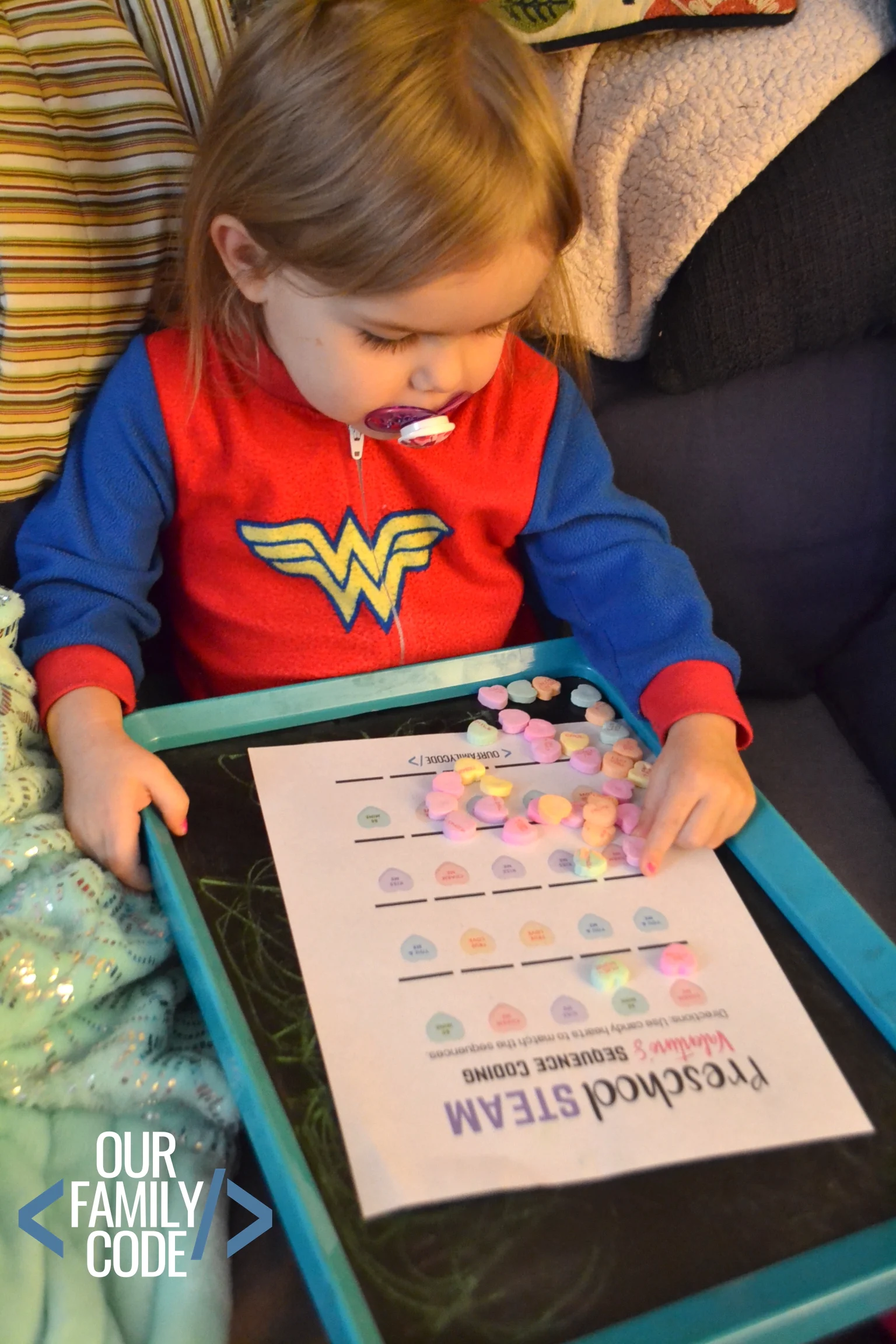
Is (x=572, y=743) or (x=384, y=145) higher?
(x=384, y=145)

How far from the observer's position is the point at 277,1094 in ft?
1.71

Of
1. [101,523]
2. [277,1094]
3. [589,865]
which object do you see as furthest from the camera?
[101,523]

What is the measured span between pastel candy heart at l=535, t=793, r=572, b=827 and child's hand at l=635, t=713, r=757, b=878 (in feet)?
0.15

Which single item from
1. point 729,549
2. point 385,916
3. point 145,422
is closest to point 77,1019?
point 385,916

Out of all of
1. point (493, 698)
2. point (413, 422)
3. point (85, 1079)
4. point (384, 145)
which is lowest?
point (85, 1079)

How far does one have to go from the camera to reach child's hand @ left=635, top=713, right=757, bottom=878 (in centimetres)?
67

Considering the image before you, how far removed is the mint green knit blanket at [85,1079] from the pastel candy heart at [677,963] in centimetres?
25

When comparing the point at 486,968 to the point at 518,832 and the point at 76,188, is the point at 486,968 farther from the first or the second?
the point at 76,188

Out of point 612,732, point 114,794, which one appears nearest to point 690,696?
point 612,732

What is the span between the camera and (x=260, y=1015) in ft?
1.83

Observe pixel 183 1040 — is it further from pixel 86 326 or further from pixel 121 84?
pixel 121 84

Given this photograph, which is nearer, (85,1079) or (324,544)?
(85,1079)

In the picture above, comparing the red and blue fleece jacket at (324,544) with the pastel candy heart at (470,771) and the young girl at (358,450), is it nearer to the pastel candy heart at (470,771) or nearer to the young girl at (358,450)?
the young girl at (358,450)

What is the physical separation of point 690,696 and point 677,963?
225 millimetres
